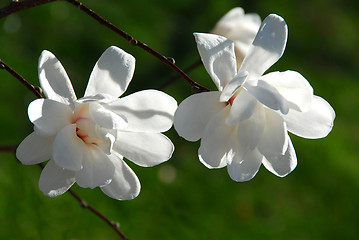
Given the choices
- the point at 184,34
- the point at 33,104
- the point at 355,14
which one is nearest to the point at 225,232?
the point at 184,34

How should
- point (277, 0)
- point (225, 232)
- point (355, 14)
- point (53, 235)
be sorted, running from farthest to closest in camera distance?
1. point (355, 14)
2. point (277, 0)
3. point (225, 232)
4. point (53, 235)

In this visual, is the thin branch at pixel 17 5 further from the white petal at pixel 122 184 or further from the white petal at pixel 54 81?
the white petal at pixel 122 184

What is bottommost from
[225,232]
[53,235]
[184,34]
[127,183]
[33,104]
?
[225,232]

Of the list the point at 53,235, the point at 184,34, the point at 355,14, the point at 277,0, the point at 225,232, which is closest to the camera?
the point at 53,235

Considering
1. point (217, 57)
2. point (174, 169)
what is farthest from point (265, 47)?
point (174, 169)

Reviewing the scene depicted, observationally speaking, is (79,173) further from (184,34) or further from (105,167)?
(184,34)
